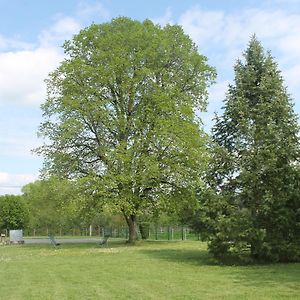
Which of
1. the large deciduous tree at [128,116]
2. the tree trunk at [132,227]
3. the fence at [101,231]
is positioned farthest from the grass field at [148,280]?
the fence at [101,231]

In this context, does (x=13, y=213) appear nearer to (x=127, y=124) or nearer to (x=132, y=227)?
(x=132, y=227)

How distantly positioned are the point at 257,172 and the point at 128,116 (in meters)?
18.2

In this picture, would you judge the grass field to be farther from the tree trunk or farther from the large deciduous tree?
the tree trunk

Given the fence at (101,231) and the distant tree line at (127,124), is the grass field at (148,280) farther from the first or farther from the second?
the fence at (101,231)

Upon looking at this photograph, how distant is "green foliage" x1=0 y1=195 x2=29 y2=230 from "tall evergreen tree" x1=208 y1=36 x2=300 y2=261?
65474 mm

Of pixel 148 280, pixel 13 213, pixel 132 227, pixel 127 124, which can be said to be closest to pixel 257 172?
pixel 148 280

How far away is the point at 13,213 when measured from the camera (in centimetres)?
8206

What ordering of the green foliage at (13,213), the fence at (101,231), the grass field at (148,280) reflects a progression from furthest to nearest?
1. the green foliage at (13,213)
2. the fence at (101,231)
3. the grass field at (148,280)

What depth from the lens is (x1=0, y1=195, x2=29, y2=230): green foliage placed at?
81.6 meters

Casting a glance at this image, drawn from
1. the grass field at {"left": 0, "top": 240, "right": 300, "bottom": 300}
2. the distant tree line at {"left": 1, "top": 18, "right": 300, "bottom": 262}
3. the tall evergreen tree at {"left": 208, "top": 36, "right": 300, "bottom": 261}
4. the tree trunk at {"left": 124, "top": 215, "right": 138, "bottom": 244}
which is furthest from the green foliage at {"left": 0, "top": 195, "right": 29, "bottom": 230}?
the tall evergreen tree at {"left": 208, "top": 36, "right": 300, "bottom": 261}

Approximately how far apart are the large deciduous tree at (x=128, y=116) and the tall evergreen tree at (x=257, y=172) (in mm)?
12115

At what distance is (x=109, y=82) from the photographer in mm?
37062

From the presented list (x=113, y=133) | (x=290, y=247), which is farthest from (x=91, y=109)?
(x=290, y=247)

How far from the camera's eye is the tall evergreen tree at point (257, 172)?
20844mm
